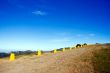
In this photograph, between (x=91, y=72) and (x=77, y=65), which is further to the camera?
(x=77, y=65)

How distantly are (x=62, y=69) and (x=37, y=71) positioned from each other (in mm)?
2218

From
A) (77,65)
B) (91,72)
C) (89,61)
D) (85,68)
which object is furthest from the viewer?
(89,61)

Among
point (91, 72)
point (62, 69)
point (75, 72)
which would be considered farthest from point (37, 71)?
point (91, 72)

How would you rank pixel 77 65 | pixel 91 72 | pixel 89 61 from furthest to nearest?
pixel 89 61, pixel 77 65, pixel 91 72

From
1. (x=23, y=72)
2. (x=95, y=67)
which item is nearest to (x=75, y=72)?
(x=95, y=67)

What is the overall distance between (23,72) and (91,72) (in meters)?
6.00

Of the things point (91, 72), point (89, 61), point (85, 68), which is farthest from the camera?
point (89, 61)

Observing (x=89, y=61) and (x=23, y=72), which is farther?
(x=89, y=61)

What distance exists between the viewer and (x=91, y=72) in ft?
47.6

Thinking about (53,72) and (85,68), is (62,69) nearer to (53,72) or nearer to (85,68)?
(53,72)

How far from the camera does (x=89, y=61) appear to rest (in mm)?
18031

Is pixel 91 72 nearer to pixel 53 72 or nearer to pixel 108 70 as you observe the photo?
pixel 108 70

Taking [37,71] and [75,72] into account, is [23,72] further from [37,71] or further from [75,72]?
[75,72]

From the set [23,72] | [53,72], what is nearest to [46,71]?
[53,72]
